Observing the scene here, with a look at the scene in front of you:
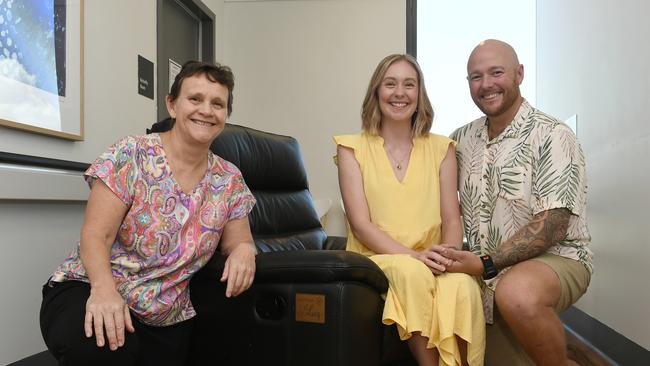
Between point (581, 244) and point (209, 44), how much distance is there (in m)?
3.08

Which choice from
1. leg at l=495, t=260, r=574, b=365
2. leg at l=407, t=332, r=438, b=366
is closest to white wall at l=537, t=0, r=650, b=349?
leg at l=495, t=260, r=574, b=365

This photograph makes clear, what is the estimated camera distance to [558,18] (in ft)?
10.8

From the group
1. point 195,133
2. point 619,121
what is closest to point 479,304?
point 195,133

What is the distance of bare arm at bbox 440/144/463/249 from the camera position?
5.99 ft

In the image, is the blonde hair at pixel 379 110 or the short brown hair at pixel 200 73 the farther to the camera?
the blonde hair at pixel 379 110

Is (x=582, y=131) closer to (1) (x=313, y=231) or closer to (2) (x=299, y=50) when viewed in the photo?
(1) (x=313, y=231)

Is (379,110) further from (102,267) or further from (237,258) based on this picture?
(102,267)

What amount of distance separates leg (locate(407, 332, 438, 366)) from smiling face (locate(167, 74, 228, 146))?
795mm

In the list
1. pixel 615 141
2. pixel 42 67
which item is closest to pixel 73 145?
pixel 42 67

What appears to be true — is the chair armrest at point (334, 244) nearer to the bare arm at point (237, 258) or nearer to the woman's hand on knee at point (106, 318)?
the bare arm at point (237, 258)

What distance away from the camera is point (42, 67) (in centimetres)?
199

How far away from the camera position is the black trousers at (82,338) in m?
1.21

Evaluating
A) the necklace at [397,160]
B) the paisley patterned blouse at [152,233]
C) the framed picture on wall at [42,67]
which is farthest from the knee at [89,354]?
the necklace at [397,160]

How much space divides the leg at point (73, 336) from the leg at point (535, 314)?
1.01m
